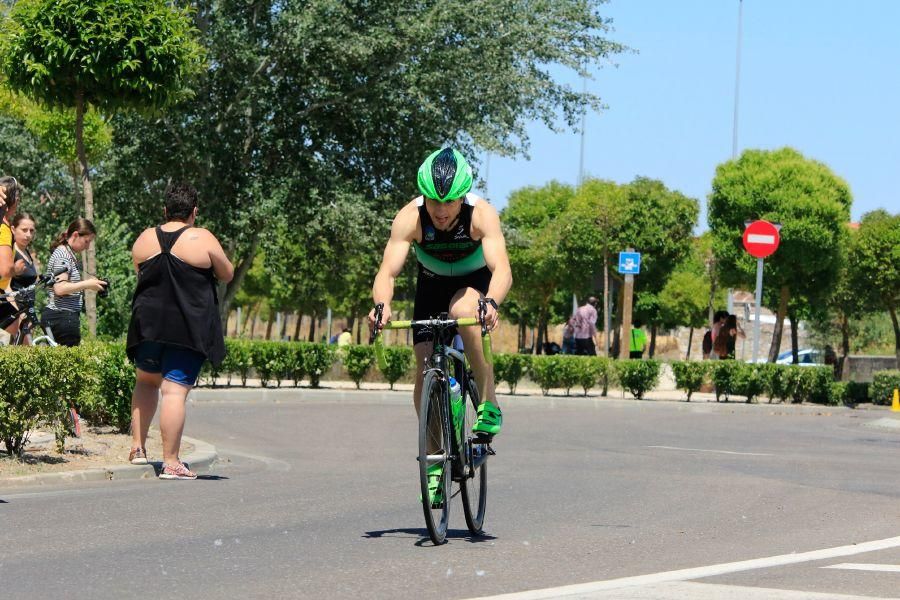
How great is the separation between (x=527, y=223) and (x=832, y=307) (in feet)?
55.5

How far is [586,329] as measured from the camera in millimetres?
32062

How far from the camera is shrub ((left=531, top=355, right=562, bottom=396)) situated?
27.1 m

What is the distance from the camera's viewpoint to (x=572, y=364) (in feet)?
88.9

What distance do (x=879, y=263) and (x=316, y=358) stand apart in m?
35.9

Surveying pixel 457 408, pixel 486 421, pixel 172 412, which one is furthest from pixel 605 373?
pixel 457 408

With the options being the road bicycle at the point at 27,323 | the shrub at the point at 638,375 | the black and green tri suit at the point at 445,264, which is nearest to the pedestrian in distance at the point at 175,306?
the road bicycle at the point at 27,323

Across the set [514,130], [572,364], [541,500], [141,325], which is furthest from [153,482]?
[514,130]

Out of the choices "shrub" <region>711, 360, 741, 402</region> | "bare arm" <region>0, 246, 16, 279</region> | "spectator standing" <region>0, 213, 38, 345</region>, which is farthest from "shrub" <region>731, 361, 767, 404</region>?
"bare arm" <region>0, 246, 16, 279</region>

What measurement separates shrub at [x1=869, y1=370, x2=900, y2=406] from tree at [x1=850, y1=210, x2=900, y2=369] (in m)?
26.7

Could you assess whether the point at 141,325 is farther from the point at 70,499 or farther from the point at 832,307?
the point at 832,307

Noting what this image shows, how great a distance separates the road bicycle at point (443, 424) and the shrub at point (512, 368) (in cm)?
1999

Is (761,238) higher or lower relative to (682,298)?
lower

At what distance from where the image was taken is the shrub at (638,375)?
2661 centimetres

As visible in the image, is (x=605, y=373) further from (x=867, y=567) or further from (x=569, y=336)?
(x=867, y=567)
